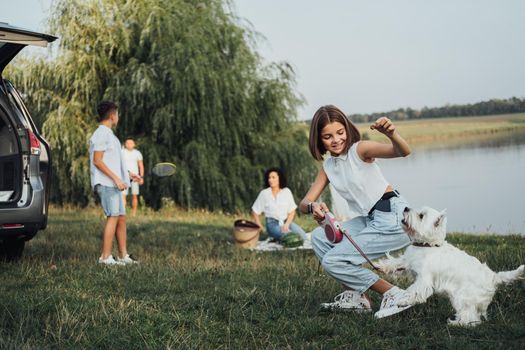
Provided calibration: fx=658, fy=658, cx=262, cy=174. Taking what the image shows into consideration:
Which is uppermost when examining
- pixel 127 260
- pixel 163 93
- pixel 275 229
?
pixel 163 93

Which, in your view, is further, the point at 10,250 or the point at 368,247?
the point at 10,250

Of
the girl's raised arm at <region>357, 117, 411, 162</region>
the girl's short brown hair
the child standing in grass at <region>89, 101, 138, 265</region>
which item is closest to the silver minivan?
the child standing in grass at <region>89, 101, 138, 265</region>

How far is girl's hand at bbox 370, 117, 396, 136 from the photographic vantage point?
14.1 feet

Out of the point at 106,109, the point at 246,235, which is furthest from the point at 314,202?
the point at 246,235

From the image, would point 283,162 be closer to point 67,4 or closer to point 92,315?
point 67,4

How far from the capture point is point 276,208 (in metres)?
10.0

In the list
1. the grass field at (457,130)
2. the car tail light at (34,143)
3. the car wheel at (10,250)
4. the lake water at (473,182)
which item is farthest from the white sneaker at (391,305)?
the grass field at (457,130)

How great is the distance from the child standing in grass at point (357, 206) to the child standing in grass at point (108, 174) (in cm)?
310

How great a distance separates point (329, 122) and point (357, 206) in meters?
0.67

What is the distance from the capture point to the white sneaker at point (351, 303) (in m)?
4.82

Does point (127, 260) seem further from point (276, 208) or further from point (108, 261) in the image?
point (276, 208)

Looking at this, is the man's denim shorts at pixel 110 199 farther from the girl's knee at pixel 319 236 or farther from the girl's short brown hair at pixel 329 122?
the girl's short brown hair at pixel 329 122

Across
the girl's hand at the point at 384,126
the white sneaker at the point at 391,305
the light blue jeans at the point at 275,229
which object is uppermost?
the girl's hand at the point at 384,126

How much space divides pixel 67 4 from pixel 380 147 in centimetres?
1447
